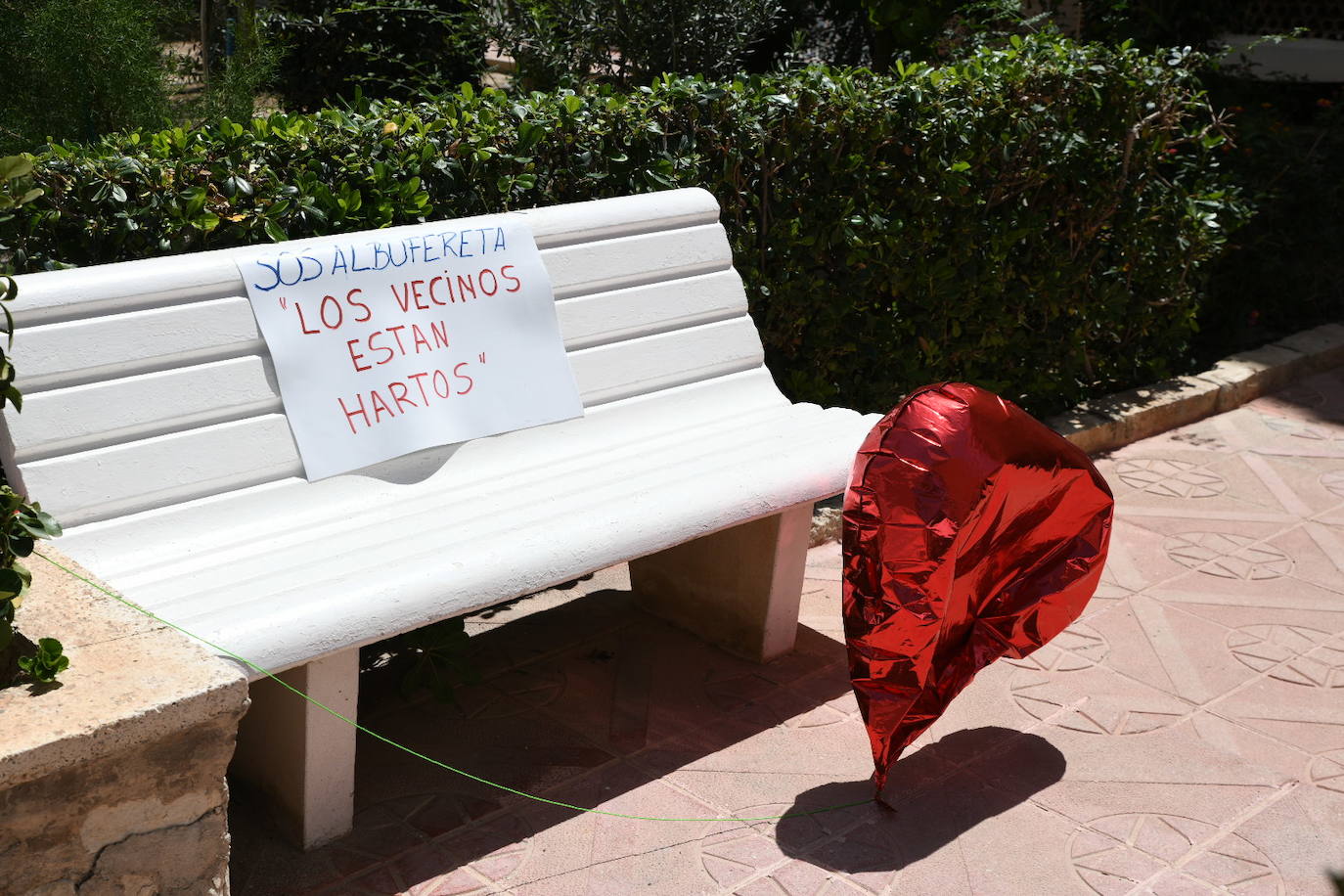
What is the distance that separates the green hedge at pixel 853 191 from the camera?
3.16 meters

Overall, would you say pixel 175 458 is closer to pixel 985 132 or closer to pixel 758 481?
pixel 758 481

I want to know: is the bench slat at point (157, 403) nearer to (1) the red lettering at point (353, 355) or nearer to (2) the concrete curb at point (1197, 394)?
(1) the red lettering at point (353, 355)

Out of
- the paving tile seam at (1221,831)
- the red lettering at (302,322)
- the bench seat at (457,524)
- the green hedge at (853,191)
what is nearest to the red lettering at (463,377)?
the bench seat at (457,524)

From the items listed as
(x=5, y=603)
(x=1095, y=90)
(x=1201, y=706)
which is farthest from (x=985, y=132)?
(x=5, y=603)

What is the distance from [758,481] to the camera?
307 centimetres

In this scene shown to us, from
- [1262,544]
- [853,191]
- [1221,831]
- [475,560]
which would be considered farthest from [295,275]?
[1262,544]

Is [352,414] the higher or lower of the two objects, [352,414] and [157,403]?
the lower

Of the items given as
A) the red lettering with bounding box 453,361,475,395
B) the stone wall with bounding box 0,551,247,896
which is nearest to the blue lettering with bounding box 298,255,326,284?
the red lettering with bounding box 453,361,475,395

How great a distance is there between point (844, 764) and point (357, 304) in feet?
4.83

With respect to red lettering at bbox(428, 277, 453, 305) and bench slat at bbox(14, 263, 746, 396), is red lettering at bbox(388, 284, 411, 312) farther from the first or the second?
bench slat at bbox(14, 263, 746, 396)

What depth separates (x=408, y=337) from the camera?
3107 millimetres

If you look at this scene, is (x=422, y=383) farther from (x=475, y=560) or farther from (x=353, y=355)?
(x=475, y=560)

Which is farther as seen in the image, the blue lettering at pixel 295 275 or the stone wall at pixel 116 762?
the blue lettering at pixel 295 275

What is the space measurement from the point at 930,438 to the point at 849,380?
2.06 m
